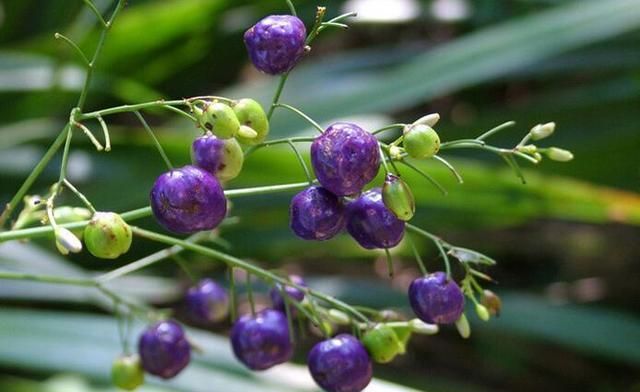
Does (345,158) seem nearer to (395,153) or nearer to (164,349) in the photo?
(395,153)

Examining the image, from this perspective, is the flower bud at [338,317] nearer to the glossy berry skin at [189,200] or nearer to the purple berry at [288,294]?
the purple berry at [288,294]

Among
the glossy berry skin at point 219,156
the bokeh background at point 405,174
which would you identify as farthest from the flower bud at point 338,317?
the bokeh background at point 405,174

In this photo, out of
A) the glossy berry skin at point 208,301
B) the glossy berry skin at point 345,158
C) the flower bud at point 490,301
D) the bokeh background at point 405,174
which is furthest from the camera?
the bokeh background at point 405,174

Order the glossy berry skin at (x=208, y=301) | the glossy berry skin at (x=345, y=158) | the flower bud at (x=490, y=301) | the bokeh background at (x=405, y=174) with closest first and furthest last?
the glossy berry skin at (x=345, y=158)
the flower bud at (x=490, y=301)
the glossy berry skin at (x=208, y=301)
the bokeh background at (x=405, y=174)

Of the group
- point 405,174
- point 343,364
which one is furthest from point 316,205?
point 405,174

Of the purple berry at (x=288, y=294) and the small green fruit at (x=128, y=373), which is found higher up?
the purple berry at (x=288, y=294)
